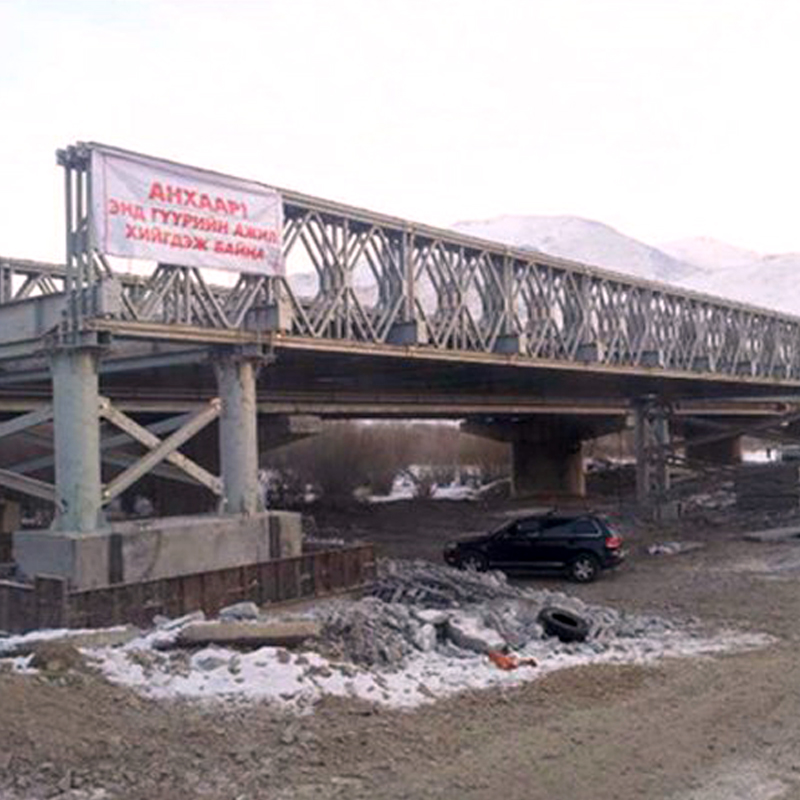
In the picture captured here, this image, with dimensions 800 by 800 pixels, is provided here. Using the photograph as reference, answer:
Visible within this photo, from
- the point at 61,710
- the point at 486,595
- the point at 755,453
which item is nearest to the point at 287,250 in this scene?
the point at 486,595

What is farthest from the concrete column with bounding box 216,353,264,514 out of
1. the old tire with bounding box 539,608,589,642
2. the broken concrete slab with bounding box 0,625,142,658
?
the old tire with bounding box 539,608,589,642

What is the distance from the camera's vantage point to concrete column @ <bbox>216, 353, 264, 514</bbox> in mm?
20797

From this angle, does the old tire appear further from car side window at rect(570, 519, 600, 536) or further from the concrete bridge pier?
the concrete bridge pier

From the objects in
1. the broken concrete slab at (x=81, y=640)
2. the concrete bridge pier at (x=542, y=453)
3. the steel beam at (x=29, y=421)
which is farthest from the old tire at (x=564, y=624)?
the concrete bridge pier at (x=542, y=453)

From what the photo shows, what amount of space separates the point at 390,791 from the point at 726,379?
1440 inches

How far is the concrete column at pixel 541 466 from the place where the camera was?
208ft

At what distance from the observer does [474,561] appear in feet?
88.5

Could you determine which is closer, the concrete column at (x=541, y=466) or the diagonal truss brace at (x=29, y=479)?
the diagonal truss brace at (x=29, y=479)

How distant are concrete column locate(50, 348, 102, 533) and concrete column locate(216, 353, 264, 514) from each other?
327 cm

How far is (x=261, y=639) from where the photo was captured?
13609 mm

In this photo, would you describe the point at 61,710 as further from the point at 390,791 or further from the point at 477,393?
the point at 477,393

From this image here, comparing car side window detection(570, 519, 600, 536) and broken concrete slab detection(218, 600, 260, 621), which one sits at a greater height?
car side window detection(570, 519, 600, 536)

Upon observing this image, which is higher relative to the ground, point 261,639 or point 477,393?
point 477,393

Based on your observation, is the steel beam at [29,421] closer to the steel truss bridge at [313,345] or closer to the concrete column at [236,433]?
the steel truss bridge at [313,345]
